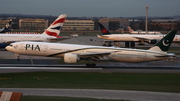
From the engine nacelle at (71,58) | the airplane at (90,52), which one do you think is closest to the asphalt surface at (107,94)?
the engine nacelle at (71,58)

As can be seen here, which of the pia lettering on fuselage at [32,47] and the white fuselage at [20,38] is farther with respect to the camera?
the white fuselage at [20,38]

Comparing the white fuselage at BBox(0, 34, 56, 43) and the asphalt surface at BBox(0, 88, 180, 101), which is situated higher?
the white fuselage at BBox(0, 34, 56, 43)

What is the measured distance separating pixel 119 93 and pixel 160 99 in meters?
3.15

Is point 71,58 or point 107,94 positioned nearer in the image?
point 107,94

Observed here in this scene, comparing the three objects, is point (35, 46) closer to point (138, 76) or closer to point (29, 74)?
point (29, 74)

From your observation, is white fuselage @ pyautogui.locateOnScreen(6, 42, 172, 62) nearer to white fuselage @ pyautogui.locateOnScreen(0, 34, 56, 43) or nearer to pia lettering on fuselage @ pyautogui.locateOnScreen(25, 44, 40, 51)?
pia lettering on fuselage @ pyautogui.locateOnScreen(25, 44, 40, 51)

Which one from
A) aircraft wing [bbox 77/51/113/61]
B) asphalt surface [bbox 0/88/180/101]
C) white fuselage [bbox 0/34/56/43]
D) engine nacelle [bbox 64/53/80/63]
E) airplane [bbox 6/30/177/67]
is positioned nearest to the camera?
asphalt surface [bbox 0/88/180/101]

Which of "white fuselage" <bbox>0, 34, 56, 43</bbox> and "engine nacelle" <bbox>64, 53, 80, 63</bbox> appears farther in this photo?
"white fuselage" <bbox>0, 34, 56, 43</bbox>

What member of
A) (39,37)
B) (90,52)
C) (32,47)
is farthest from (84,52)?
(39,37)

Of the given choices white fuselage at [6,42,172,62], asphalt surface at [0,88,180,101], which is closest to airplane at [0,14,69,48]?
white fuselage at [6,42,172,62]

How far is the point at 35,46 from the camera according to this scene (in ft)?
133

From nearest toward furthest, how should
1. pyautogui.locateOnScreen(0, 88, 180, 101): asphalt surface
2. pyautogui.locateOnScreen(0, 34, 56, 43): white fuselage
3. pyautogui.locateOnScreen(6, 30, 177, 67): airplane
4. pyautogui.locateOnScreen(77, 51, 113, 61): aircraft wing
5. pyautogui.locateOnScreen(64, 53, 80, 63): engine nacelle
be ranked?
pyautogui.locateOnScreen(0, 88, 180, 101): asphalt surface → pyautogui.locateOnScreen(64, 53, 80, 63): engine nacelle → pyautogui.locateOnScreen(77, 51, 113, 61): aircraft wing → pyautogui.locateOnScreen(6, 30, 177, 67): airplane → pyautogui.locateOnScreen(0, 34, 56, 43): white fuselage

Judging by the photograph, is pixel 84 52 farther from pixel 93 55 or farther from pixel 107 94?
pixel 107 94

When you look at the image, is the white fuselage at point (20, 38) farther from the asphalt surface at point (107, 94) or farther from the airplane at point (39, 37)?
the asphalt surface at point (107, 94)
